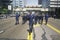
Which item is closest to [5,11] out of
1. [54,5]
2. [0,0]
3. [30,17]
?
[0,0]

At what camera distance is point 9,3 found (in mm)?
164500

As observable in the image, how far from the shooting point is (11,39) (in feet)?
53.7

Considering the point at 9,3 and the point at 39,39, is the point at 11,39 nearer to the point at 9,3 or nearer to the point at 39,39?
the point at 39,39

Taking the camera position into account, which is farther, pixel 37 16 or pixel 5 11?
pixel 5 11

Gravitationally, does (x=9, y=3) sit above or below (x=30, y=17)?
below

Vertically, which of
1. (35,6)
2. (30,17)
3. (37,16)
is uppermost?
(30,17)

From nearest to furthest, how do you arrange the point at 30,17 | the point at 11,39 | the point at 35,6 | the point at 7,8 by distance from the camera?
1. the point at 11,39
2. the point at 30,17
3. the point at 7,8
4. the point at 35,6

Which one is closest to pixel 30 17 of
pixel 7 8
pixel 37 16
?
pixel 37 16

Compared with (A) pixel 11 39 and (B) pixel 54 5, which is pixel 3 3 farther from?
(A) pixel 11 39

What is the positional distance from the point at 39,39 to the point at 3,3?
146467 mm

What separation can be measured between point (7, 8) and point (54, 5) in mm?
57147

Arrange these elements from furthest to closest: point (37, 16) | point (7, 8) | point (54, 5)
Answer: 1. point (7, 8)
2. point (54, 5)
3. point (37, 16)

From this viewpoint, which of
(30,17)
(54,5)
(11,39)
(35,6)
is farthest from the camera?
(35,6)

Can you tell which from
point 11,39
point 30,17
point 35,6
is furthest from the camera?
point 35,6
